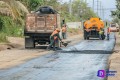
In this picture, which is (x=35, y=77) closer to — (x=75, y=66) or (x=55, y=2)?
(x=75, y=66)

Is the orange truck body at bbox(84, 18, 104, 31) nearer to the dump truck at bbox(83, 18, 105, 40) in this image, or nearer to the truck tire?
→ the dump truck at bbox(83, 18, 105, 40)

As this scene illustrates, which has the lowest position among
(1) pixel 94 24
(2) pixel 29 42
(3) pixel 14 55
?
(3) pixel 14 55

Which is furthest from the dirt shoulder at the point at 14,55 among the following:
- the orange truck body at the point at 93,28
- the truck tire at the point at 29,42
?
the orange truck body at the point at 93,28

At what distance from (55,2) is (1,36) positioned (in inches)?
1322

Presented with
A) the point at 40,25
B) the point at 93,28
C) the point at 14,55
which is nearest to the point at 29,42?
the point at 40,25

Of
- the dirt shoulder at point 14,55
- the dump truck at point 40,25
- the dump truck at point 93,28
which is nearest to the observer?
the dirt shoulder at point 14,55

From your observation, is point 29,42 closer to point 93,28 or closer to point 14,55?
point 14,55

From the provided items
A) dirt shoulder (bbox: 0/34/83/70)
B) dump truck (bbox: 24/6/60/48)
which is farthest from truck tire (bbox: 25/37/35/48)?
dirt shoulder (bbox: 0/34/83/70)

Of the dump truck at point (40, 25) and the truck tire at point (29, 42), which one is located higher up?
the dump truck at point (40, 25)

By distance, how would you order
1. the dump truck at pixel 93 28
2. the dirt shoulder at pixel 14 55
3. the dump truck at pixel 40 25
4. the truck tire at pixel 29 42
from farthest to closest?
the dump truck at pixel 93 28 < the truck tire at pixel 29 42 < the dump truck at pixel 40 25 < the dirt shoulder at pixel 14 55

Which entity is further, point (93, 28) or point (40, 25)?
point (93, 28)

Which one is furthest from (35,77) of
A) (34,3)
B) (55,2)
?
(55,2)

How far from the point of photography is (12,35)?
1645 inches

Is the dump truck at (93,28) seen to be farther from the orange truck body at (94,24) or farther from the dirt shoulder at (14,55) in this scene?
the dirt shoulder at (14,55)
